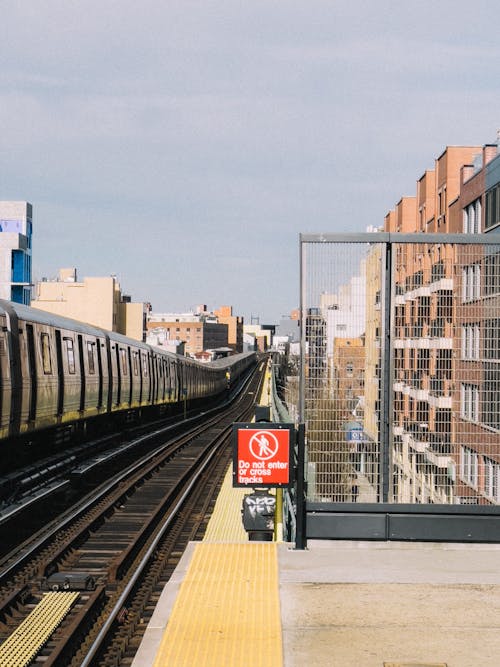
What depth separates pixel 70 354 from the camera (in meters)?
20.9

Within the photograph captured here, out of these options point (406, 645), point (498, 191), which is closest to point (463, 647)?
point (406, 645)

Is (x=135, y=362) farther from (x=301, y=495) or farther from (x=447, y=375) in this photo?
(x=447, y=375)

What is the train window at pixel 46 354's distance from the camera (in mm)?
17969

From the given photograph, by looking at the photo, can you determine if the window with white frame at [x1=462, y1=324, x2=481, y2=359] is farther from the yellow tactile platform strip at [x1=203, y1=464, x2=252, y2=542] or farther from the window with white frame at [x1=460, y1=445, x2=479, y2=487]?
the yellow tactile platform strip at [x1=203, y1=464, x2=252, y2=542]

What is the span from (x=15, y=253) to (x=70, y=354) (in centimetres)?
5957

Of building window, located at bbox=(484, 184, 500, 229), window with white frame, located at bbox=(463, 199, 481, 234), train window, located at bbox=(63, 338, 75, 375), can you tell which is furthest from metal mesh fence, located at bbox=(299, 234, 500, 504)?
window with white frame, located at bbox=(463, 199, 481, 234)

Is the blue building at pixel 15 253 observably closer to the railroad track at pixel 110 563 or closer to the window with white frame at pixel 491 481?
the railroad track at pixel 110 563

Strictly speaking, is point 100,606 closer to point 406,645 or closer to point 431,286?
point 406,645

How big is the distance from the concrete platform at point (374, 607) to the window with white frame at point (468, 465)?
70 centimetres

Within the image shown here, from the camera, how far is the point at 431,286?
9.27 metres

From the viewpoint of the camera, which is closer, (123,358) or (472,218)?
(123,358)

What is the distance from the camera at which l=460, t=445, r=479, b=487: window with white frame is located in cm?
914

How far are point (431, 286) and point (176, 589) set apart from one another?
3.92m

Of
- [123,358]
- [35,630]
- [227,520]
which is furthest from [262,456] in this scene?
[123,358]
